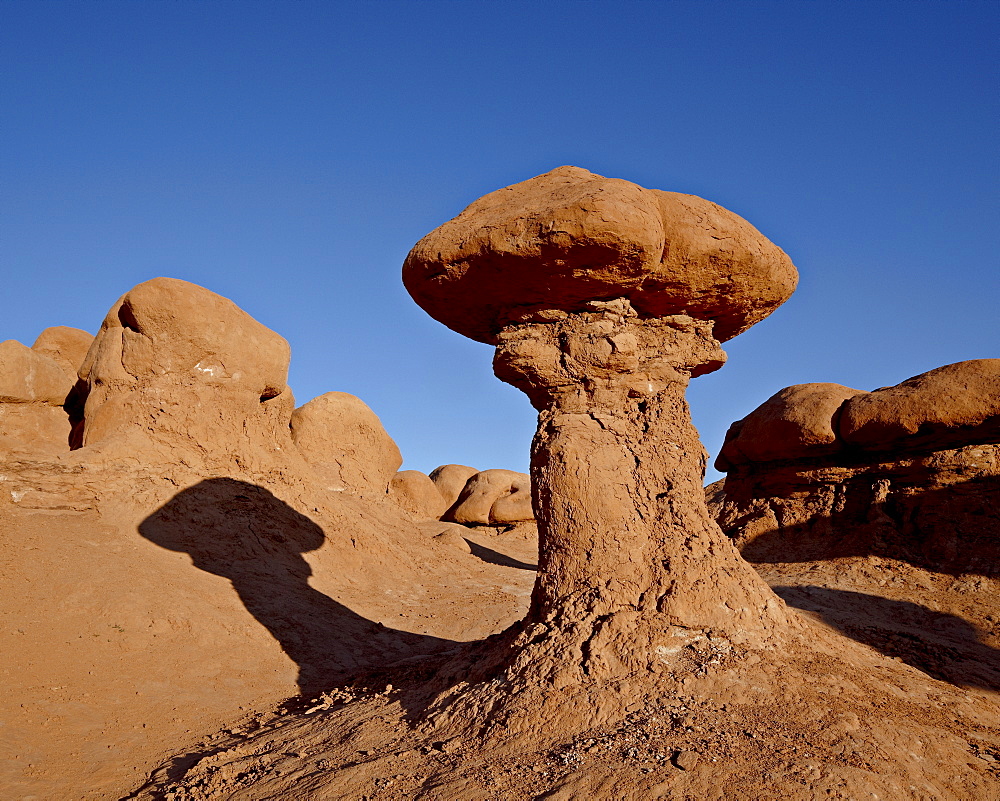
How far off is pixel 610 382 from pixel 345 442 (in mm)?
8672

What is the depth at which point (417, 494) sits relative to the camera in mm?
18938

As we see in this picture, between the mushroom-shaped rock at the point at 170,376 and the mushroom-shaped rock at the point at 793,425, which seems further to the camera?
the mushroom-shaped rock at the point at 793,425

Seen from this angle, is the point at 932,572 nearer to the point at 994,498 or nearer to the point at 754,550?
the point at 994,498

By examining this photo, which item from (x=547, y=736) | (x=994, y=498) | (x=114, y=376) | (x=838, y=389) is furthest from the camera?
(x=838, y=389)

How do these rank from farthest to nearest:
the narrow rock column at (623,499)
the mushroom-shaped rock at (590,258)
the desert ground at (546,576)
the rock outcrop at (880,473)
A: 1. the rock outcrop at (880,473)
2. the mushroom-shaped rock at (590,258)
3. the narrow rock column at (623,499)
4. the desert ground at (546,576)

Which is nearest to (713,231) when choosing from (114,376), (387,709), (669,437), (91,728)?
(669,437)

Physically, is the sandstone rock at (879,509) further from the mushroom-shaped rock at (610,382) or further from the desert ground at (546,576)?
the mushroom-shaped rock at (610,382)

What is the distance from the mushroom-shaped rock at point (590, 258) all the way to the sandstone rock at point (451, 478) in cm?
1642

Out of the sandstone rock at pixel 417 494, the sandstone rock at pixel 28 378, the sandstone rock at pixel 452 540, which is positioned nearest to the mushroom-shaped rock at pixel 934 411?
the sandstone rock at pixel 452 540

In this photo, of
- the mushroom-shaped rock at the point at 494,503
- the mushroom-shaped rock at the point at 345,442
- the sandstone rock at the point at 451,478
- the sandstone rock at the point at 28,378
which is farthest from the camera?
the sandstone rock at the point at 451,478

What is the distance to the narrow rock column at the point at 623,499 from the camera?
4223 mm

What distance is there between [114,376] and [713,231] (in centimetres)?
743

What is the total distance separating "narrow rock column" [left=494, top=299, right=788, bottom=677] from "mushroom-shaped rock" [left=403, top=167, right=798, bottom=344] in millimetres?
212

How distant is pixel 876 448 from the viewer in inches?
367
